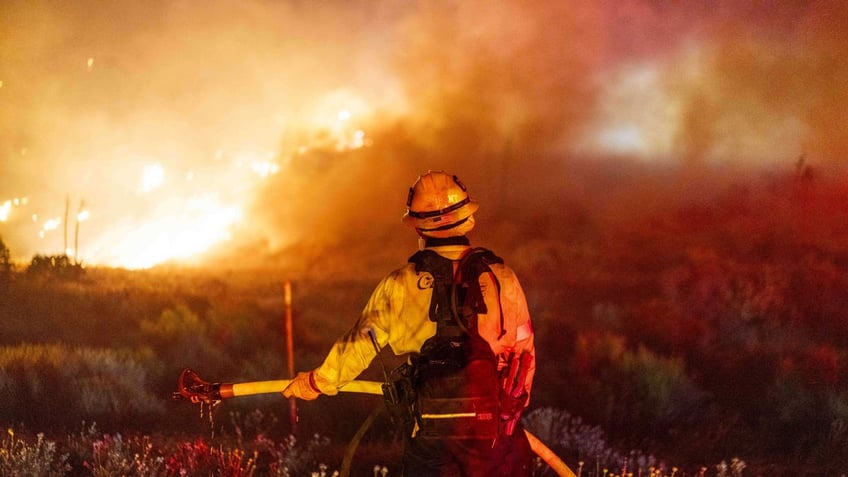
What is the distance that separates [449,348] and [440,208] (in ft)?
2.64

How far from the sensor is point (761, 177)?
6598 millimetres

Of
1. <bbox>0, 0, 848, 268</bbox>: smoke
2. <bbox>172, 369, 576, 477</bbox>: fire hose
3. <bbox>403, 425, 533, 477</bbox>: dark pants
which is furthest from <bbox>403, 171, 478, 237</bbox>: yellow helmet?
<bbox>0, 0, 848, 268</bbox>: smoke

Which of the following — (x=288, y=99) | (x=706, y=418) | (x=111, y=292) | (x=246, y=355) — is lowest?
(x=706, y=418)

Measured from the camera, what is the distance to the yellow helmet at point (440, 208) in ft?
12.2

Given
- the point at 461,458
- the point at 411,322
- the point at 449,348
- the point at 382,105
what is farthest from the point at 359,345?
the point at 382,105

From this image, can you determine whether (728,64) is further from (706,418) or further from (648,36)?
(706,418)

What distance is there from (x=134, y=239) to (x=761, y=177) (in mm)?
6115

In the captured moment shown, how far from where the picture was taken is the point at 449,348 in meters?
3.38

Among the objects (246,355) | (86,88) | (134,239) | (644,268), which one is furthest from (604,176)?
(86,88)

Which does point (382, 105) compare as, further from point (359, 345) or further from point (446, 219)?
point (359, 345)

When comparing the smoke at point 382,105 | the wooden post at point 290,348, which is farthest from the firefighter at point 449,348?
the smoke at point 382,105

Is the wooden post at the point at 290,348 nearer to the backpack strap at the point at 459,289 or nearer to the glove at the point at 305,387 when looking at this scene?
the glove at the point at 305,387

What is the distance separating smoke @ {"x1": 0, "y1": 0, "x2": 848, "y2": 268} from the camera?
625 centimetres

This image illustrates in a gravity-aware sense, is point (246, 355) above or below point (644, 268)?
below
